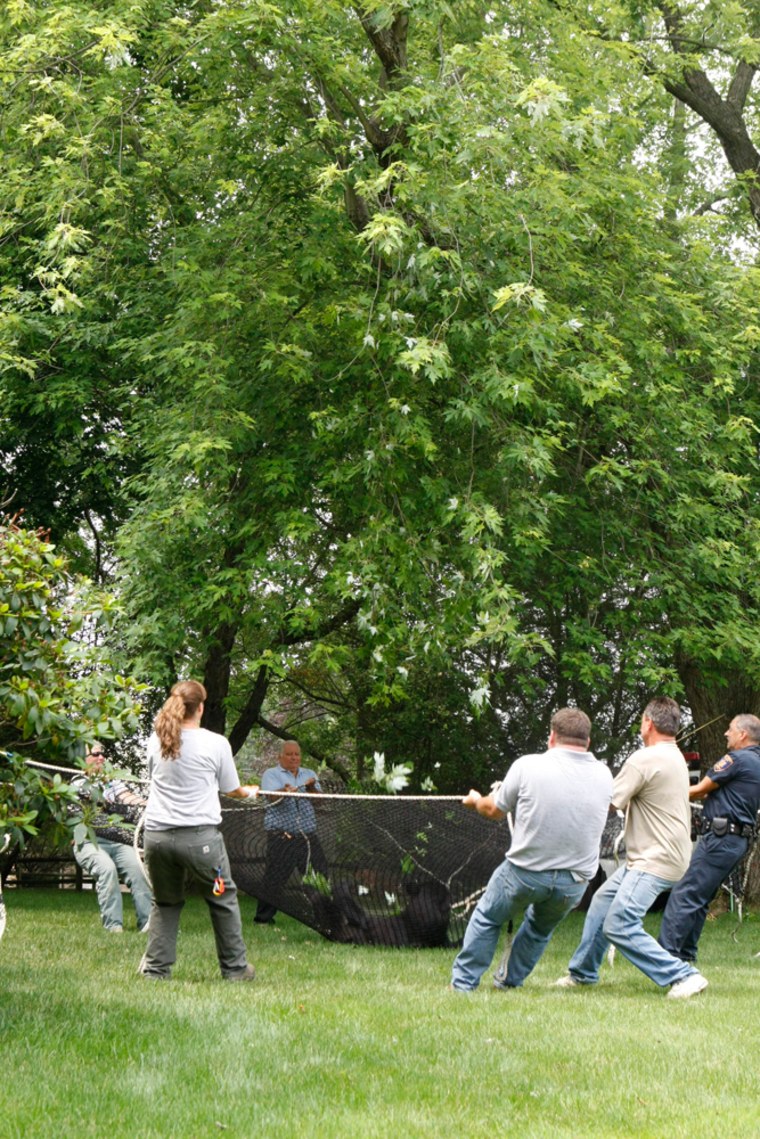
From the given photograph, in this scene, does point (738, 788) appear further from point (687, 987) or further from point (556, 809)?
point (556, 809)

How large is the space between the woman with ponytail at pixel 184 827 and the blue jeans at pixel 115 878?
352 centimetres

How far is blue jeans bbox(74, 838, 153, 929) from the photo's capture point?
12.5 meters

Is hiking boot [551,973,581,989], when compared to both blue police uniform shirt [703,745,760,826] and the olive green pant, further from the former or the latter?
the olive green pant

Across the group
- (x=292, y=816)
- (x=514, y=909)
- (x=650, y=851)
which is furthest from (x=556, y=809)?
(x=292, y=816)

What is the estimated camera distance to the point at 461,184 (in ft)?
40.8

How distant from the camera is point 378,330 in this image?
1259 centimetres

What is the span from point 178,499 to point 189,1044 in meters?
6.87

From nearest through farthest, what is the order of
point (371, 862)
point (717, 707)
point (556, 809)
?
point (556, 809), point (371, 862), point (717, 707)

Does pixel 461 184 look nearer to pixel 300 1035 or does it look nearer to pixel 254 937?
pixel 254 937

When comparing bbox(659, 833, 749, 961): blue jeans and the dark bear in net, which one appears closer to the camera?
bbox(659, 833, 749, 961): blue jeans

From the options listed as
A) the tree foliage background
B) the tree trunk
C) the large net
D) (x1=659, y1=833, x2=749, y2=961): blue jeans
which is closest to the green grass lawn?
(x1=659, y1=833, x2=749, y2=961): blue jeans

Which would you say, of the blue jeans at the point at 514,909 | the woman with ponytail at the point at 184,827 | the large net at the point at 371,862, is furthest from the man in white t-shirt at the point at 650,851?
A: the woman with ponytail at the point at 184,827

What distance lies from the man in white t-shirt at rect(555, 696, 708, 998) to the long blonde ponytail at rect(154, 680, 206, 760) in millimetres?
2687

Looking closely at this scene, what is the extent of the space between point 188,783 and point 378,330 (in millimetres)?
5273
